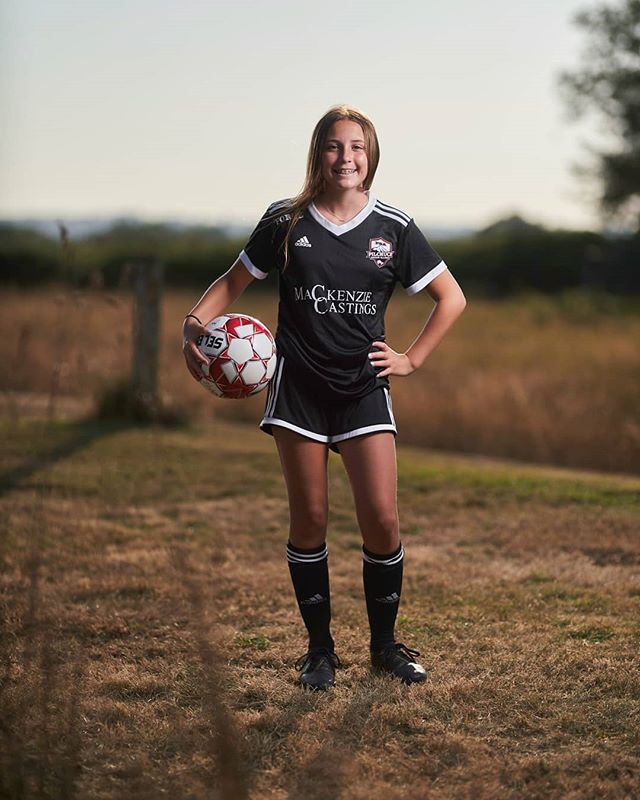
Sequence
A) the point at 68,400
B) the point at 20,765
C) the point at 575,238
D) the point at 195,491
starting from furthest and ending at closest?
1. the point at 575,238
2. the point at 68,400
3. the point at 195,491
4. the point at 20,765

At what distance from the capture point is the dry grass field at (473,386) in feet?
34.3

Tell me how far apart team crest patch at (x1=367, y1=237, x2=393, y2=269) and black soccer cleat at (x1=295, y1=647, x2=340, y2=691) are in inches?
57.5

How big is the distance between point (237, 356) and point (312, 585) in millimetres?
897

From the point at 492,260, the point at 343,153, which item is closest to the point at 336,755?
the point at 343,153

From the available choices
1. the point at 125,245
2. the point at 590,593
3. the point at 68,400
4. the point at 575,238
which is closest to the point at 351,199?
the point at 590,593

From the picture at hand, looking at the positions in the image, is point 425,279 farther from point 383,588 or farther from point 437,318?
point 383,588

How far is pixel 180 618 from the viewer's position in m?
5.13

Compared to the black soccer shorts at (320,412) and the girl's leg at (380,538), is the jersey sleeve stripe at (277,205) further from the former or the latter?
the girl's leg at (380,538)

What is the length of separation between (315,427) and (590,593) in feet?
7.08

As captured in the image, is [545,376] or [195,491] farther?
[545,376]

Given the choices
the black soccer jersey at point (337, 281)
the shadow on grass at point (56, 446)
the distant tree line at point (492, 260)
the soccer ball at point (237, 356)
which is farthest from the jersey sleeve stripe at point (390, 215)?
the distant tree line at point (492, 260)

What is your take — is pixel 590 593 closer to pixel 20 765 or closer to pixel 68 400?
pixel 20 765

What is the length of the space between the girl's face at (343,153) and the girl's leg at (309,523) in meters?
0.89

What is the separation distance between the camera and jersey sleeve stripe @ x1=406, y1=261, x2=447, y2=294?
4035mm
